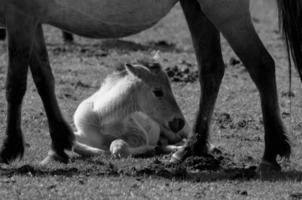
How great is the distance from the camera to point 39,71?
321 inches

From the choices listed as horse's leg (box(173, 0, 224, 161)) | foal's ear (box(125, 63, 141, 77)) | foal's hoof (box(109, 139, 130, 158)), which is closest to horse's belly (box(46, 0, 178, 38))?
horse's leg (box(173, 0, 224, 161))

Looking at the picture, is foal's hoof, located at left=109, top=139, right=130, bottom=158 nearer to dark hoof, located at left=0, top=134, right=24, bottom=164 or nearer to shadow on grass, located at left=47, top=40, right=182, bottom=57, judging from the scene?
dark hoof, located at left=0, top=134, right=24, bottom=164

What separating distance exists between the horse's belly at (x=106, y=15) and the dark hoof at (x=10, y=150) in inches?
48.6

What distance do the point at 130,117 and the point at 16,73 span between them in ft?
6.92

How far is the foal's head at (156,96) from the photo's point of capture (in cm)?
862

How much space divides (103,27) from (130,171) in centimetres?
148

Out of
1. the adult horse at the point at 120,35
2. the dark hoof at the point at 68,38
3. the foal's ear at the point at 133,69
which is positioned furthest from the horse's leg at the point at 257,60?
the dark hoof at the point at 68,38

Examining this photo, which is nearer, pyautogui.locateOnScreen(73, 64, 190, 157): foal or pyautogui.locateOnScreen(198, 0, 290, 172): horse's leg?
pyautogui.locateOnScreen(198, 0, 290, 172): horse's leg

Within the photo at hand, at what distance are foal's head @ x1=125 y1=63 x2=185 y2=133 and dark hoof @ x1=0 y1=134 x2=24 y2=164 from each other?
1729 millimetres

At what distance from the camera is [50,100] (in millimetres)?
8258

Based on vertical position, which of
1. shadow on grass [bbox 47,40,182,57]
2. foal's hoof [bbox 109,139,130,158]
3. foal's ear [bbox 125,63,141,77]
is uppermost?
foal's ear [bbox 125,63,141,77]

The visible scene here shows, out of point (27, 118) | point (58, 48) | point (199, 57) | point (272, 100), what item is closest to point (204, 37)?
point (199, 57)

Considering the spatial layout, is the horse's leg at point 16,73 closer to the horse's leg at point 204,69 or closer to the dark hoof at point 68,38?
the horse's leg at point 204,69

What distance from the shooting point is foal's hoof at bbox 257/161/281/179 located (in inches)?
297
